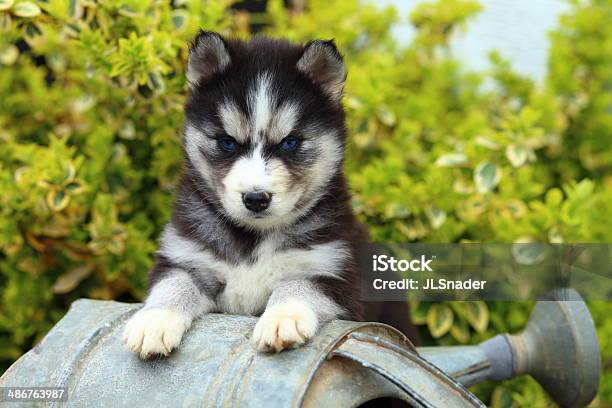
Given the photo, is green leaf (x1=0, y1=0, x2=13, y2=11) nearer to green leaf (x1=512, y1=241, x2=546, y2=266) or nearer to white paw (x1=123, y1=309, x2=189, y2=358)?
white paw (x1=123, y1=309, x2=189, y2=358)

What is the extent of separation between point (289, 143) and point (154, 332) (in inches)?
35.5

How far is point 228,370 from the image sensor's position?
2.28 m

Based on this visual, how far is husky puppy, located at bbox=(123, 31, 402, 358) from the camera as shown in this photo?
269 cm

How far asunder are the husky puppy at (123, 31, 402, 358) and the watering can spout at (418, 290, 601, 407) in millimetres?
950

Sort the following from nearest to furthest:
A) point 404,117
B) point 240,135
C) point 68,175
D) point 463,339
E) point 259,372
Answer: point 259,372
point 240,135
point 68,175
point 463,339
point 404,117

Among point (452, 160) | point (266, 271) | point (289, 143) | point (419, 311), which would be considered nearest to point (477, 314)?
point (419, 311)

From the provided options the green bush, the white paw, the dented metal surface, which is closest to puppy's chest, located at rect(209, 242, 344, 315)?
the dented metal surface

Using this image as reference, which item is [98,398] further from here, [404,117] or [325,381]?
[404,117]

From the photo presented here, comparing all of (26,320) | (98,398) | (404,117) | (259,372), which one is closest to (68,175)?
(26,320)

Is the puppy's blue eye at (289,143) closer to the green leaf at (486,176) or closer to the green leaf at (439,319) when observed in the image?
the green leaf at (486,176)

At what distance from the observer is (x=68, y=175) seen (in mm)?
3770

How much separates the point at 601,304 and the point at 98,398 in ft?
10.6

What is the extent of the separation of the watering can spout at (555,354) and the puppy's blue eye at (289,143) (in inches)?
49.9

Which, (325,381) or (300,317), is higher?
(300,317)
